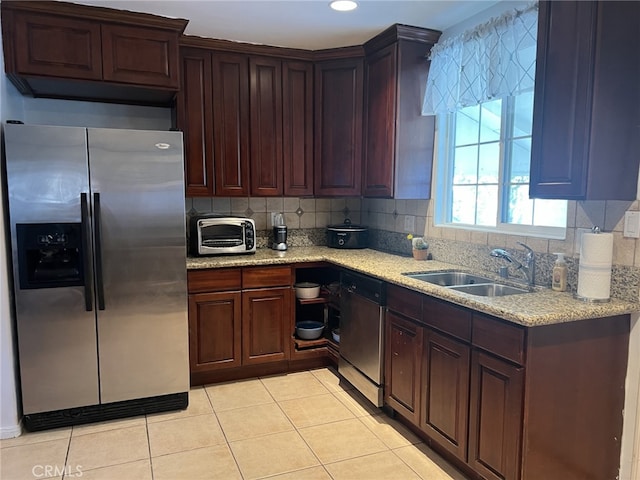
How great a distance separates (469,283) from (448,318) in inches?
23.8

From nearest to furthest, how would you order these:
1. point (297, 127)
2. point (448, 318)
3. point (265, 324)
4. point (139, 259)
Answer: point (448, 318)
point (139, 259)
point (265, 324)
point (297, 127)

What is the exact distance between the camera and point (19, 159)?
2459mm

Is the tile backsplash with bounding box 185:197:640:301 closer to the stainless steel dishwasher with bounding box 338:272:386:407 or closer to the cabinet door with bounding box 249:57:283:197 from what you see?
the cabinet door with bounding box 249:57:283:197

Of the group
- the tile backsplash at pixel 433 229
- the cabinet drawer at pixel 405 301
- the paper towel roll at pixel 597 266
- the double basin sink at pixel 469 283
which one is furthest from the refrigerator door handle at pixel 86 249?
the paper towel roll at pixel 597 266

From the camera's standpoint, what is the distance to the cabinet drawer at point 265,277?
3234 mm

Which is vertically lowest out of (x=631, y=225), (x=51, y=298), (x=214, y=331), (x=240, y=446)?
(x=240, y=446)

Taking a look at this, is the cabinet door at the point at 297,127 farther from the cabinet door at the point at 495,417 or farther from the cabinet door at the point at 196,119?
the cabinet door at the point at 495,417

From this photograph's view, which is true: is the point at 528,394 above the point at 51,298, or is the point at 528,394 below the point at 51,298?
below

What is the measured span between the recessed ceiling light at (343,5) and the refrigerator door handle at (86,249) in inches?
70.7

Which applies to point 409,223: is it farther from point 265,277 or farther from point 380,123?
point 265,277

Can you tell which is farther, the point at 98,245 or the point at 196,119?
the point at 196,119

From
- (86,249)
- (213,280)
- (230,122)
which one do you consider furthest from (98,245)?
(230,122)

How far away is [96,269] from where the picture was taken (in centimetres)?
265

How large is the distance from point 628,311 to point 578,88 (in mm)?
945
